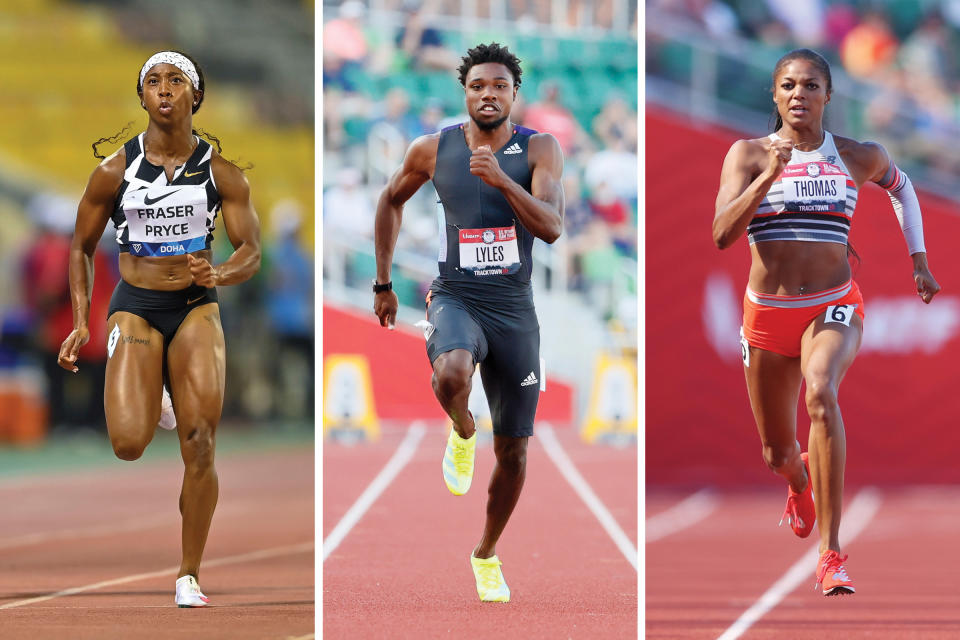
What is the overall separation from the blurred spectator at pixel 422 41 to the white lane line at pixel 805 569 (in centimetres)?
750

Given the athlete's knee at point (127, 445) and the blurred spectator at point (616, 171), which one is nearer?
the athlete's knee at point (127, 445)

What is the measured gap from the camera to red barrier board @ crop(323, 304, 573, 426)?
17.1 meters

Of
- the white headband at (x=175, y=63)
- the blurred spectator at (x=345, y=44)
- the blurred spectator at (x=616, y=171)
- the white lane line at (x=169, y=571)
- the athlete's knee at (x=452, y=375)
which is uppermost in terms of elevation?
the blurred spectator at (x=345, y=44)

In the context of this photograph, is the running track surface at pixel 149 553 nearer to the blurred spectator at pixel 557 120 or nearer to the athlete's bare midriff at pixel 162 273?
the athlete's bare midriff at pixel 162 273

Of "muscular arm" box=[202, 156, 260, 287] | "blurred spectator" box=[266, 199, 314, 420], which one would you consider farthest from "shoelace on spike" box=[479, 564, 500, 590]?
"blurred spectator" box=[266, 199, 314, 420]

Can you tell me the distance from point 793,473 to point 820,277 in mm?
1071

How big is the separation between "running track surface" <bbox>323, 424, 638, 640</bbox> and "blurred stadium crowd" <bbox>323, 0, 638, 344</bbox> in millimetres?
3475

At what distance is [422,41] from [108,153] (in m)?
4.53

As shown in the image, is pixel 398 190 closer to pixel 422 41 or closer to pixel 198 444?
A: pixel 198 444

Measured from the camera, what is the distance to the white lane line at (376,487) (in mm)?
9173

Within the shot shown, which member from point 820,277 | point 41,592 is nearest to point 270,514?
point 41,592

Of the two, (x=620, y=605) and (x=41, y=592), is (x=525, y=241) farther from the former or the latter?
(x=41, y=592)

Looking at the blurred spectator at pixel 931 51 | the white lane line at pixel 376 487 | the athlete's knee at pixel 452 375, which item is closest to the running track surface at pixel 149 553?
the white lane line at pixel 376 487

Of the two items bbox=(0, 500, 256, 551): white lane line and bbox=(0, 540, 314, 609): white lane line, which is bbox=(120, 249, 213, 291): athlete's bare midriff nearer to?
bbox=(0, 540, 314, 609): white lane line
